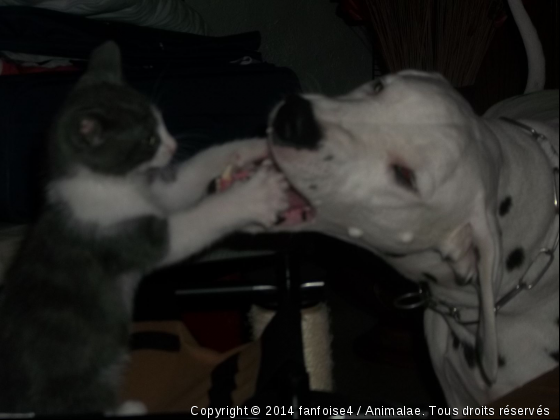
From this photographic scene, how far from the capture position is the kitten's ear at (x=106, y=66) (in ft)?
6.27

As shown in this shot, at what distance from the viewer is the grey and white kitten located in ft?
5.55


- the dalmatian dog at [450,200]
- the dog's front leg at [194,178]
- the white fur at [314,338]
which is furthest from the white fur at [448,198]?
the white fur at [314,338]

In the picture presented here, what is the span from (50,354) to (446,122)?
3.65ft

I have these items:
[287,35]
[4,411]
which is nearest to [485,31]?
[287,35]

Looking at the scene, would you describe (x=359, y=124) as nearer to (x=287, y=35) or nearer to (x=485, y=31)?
(x=485, y=31)

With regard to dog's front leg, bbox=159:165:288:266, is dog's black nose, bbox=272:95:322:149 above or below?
above

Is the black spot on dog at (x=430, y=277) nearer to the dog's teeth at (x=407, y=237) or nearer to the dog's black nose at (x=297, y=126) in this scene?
the dog's teeth at (x=407, y=237)

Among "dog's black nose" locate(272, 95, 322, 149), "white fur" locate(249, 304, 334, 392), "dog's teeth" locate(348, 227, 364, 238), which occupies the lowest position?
"white fur" locate(249, 304, 334, 392)

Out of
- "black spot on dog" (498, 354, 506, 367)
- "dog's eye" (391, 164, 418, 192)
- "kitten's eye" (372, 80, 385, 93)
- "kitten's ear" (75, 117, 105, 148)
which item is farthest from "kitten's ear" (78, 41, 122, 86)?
"black spot on dog" (498, 354, 506, 367)

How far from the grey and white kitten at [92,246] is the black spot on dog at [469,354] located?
0.69 m

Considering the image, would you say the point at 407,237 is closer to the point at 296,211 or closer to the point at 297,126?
the point at 296,211

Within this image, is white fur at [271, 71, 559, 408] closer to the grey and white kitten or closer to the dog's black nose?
the dog's black nose

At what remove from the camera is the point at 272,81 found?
9.59 ft

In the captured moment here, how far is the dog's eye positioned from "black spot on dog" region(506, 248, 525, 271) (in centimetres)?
35
